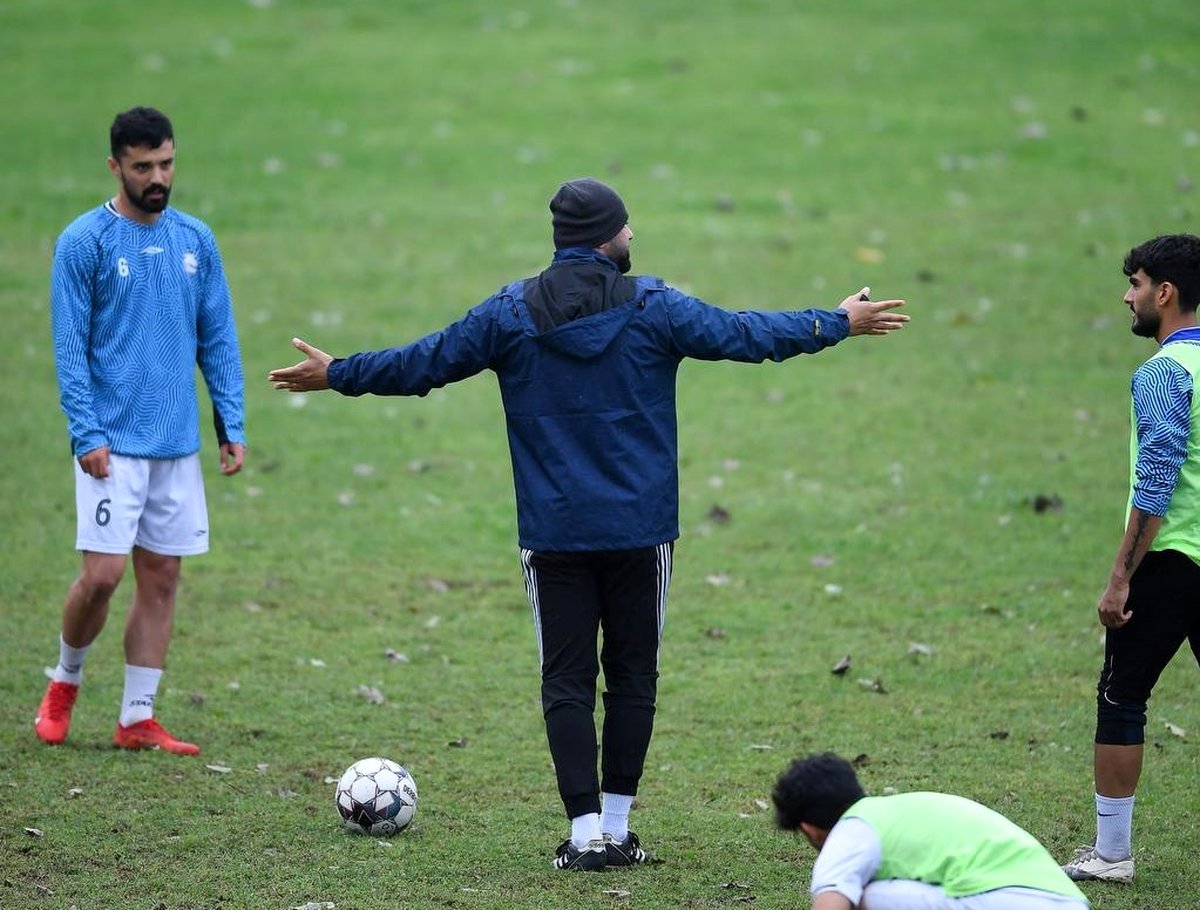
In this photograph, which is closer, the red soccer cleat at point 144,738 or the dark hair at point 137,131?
the dark hair at point 137,131

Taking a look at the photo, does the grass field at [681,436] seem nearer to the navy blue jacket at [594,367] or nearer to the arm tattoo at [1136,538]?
the arm tattoo at [1136,538]

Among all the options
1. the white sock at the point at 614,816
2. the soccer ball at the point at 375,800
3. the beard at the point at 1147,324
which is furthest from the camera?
the soccer ball at the point at 375,800

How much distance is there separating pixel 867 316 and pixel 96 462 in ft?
10.6

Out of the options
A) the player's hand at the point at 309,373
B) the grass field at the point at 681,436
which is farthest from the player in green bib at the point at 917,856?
the player's hand at the point at 309,373

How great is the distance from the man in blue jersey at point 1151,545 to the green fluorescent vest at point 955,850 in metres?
1.35

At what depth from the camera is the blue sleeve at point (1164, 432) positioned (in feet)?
18.5

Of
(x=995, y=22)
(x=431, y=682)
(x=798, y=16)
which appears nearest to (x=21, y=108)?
(x=798, y=16)

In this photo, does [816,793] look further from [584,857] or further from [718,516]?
[718,516]

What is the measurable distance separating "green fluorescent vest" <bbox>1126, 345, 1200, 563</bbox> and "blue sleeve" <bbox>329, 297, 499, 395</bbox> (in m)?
2.28

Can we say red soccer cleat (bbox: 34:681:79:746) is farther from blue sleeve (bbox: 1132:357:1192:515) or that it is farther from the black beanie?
blue sleeve (bbox: 1132:357:1192:515)

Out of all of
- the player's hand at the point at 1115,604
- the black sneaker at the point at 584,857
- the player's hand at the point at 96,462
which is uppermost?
the player's hand at the point at 96,462

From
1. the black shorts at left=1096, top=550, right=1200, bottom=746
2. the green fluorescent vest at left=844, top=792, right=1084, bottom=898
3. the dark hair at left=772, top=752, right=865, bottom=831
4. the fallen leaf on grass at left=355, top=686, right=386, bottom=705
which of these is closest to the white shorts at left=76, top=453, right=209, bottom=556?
the fallen leaf on grass at left=355, top=686, right=386, bottom=705

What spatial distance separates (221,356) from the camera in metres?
7.48

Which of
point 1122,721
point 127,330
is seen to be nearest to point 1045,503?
point 1122,721
